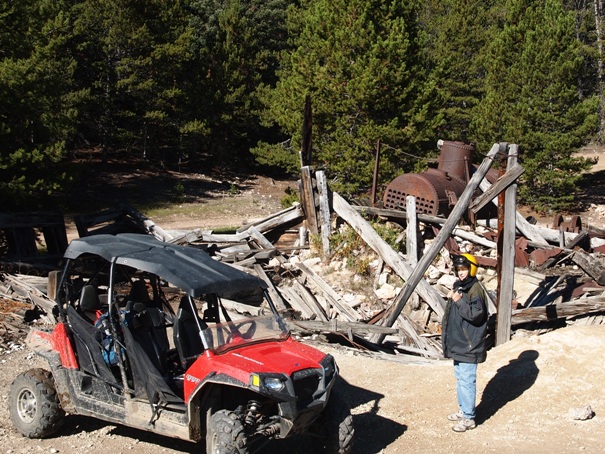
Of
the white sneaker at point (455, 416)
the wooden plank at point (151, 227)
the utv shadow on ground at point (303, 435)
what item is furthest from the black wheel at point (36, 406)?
the wooden plank at point (151, 227)

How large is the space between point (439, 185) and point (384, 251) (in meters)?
3.26

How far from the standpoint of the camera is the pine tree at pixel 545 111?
29.8 meters

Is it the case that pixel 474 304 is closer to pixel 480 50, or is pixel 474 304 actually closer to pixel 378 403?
pixel 378 403

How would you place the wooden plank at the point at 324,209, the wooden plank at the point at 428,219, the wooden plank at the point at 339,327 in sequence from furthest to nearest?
the wooden plank at the point at 324,209, the wooden plank at the point at 428,219, the wooden plank at the point at 339,327

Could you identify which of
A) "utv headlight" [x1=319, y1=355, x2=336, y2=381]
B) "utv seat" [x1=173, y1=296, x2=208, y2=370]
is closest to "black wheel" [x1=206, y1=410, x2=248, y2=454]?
"utv seat" [x1=173, y1=296, x2=208, y2=370]

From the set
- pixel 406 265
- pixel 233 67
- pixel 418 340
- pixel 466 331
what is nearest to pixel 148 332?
pixel 466 331

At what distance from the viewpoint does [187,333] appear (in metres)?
6.20

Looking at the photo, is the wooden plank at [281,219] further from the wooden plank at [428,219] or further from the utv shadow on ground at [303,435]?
the utv shadow on ground at [303,435]

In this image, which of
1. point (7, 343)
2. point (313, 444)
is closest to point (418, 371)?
point (313, 444)

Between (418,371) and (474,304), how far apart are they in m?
2.69

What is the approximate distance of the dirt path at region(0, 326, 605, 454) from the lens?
6855 mm

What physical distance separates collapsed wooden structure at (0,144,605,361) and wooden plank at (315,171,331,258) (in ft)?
0.08

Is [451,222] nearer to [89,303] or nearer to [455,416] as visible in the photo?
[455,416]

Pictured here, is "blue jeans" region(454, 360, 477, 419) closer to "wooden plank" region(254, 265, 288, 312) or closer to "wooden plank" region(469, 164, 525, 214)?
"wooden plank" region(469, 164, 525, 214)
